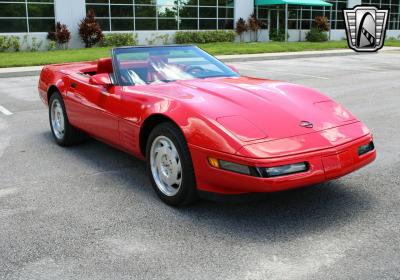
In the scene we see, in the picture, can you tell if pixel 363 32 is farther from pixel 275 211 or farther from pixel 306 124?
pixel 275 211

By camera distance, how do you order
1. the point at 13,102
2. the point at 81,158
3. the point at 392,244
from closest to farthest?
the point at 392,244 < the point at 81,158 < the point at 13,102

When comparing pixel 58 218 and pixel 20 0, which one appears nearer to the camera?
pixel 58 218

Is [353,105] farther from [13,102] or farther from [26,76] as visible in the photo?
[26,76]

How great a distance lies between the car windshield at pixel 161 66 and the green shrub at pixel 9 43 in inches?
772

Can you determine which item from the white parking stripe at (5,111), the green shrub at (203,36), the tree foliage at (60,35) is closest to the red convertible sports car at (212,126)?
the white parking stripe at (5,111)

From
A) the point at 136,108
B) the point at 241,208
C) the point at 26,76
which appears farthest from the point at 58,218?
the point at 26,76

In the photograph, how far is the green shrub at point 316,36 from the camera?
33844 mm

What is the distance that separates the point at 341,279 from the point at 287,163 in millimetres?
874

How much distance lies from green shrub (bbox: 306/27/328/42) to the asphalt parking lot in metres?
29.4

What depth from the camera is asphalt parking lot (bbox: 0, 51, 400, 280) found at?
312 centimetres

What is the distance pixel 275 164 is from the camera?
136 inches

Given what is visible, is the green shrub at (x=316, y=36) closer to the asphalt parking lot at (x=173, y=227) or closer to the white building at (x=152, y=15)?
the white building at (x=152, y=15)

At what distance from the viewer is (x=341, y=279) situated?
9.70ft

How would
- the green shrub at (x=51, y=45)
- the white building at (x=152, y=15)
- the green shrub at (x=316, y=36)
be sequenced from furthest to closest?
the green shrub at (x=316, y=36) < the green shrub at (x=51, y=45) < the white building at (x=152, y=15)
